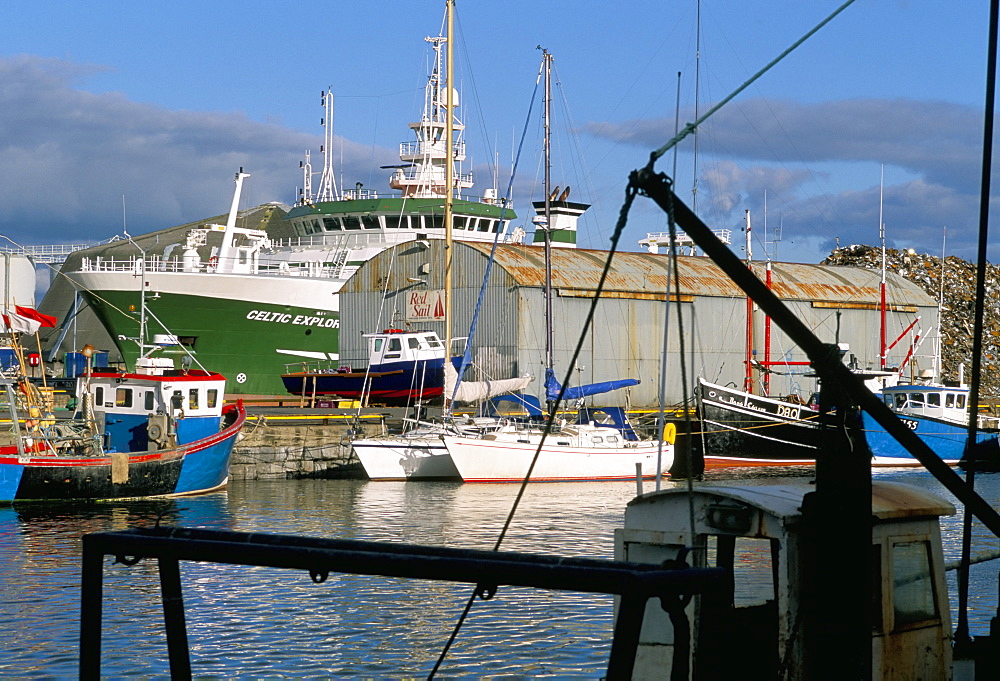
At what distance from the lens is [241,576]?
1670cm

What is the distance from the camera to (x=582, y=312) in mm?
38906

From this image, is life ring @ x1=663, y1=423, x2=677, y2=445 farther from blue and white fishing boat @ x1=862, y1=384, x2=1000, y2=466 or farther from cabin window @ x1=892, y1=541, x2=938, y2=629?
cabin window @ x1=892, y1=541, x2=938, y2=629

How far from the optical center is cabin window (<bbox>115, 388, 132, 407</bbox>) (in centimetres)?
2848

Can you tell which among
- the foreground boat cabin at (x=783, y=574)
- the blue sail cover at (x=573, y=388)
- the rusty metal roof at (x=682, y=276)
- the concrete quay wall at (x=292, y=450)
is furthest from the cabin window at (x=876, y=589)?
the rusty metal roof at (x=682, y=276)

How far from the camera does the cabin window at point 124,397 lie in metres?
28.5

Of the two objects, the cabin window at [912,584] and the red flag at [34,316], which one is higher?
the red flag at [34,316]

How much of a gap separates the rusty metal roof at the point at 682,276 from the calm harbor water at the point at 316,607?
51.5 ft

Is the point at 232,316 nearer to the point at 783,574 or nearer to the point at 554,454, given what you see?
the point at 554,454

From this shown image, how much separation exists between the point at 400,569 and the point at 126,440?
25.7 meters

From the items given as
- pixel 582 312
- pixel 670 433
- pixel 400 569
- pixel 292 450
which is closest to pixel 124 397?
pixel 292 450

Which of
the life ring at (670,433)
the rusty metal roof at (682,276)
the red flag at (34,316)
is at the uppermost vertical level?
the rusty metal roof at (682,276)

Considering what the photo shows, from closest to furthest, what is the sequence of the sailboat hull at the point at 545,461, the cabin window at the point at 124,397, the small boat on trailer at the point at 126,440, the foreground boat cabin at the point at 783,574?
the foreground boat cabin at the point at 783,574, the small boat on trailer at the point at 126,440, the cabin window at the point at 124,397, the sailboat hull at the point at 545,461

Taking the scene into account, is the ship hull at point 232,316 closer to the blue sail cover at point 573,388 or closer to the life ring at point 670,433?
the blue sail cover at point 573,388

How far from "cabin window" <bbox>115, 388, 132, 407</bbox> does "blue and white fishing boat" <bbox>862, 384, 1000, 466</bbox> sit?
72.2ft
